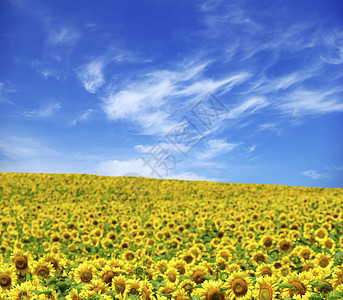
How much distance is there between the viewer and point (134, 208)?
19.1m

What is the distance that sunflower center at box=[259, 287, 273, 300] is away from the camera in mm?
3824

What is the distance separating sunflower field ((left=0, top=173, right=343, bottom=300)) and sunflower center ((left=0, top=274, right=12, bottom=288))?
2cm

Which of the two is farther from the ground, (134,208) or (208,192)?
(208,192)

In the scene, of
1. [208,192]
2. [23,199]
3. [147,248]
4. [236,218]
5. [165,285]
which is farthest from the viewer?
[208,192]

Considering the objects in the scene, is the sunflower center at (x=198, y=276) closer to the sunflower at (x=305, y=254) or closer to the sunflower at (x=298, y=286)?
the sunflower at (x=298, y=286)

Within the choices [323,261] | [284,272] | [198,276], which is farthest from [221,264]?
[198,276]

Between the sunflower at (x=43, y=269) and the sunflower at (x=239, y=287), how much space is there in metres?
3.23

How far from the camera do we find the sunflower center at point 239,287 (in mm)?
4059

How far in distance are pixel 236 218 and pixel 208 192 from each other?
39.4 feet

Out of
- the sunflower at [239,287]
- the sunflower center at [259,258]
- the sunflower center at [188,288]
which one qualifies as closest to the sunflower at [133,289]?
the sunflower center at [188,288]

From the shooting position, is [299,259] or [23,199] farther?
[23,199]

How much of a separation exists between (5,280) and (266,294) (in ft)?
13.7

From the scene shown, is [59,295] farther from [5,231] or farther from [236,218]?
[5,231]

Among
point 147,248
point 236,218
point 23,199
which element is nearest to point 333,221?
point 236,218
